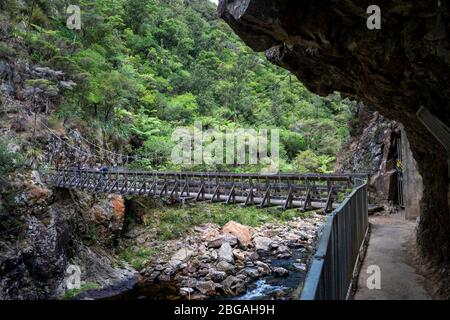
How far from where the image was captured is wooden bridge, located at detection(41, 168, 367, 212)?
9383 millimetres

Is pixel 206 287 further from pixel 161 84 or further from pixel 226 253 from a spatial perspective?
pixel 161 84

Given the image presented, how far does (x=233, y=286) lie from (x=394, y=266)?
7.82 meters

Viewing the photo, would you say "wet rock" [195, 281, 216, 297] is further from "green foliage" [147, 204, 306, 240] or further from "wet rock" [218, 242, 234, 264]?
"green foliage" [147, 204, 306, 240]

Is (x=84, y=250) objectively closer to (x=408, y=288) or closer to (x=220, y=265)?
(x=220, y=265)

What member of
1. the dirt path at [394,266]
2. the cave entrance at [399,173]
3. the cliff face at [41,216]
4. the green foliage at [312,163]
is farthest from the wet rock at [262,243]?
the green foliage at [312,163]

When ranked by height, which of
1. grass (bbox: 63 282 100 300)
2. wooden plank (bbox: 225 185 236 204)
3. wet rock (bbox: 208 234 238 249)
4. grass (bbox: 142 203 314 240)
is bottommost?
grass (bbox: 63 282 100 300)

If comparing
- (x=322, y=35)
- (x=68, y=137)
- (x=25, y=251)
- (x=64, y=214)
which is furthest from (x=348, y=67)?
(x=68, y=137)

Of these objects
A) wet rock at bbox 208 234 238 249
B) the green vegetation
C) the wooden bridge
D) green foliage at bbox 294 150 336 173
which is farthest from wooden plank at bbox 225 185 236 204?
green foliage at bbox 294 150 336 173

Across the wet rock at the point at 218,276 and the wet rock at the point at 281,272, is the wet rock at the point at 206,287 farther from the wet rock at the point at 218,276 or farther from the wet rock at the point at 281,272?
the wet rock at the point at 281,272

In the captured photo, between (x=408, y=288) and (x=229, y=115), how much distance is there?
30555 mm

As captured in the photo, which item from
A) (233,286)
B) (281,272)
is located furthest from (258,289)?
(281,272)

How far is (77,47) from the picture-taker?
22609 millimetres

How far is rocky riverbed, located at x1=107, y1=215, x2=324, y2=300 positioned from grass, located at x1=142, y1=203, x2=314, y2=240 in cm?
71

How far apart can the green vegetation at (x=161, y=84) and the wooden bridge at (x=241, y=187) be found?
529 centimetres
